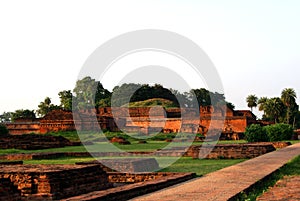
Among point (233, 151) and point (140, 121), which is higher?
point (140, 121)

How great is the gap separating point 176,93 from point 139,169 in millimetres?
63416

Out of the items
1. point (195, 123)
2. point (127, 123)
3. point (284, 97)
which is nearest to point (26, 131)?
point (127, 123)

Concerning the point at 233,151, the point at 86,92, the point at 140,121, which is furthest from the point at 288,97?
the point at 233,151

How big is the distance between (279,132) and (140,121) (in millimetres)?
23268

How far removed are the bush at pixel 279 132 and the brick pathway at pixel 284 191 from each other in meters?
16.1

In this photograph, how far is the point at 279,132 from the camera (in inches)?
890

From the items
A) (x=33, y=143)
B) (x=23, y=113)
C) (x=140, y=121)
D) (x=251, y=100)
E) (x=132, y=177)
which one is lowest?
(x=132, y=177)

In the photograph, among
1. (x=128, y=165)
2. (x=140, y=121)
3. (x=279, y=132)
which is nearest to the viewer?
(x=128, y=165)

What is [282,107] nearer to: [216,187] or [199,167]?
[199,167]

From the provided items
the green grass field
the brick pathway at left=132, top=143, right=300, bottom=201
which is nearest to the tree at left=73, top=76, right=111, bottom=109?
the green grass field

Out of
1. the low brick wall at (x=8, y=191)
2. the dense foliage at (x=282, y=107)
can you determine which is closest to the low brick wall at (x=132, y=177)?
the low brick wall at (x=8, y=191)

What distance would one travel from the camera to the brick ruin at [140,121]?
3794 cm

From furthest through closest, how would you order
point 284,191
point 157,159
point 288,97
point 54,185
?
point 288,97 → point 157,159 → point 54,185 → point 284,191

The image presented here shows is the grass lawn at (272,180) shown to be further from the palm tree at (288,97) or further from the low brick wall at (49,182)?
the palm tree at (288,97)
